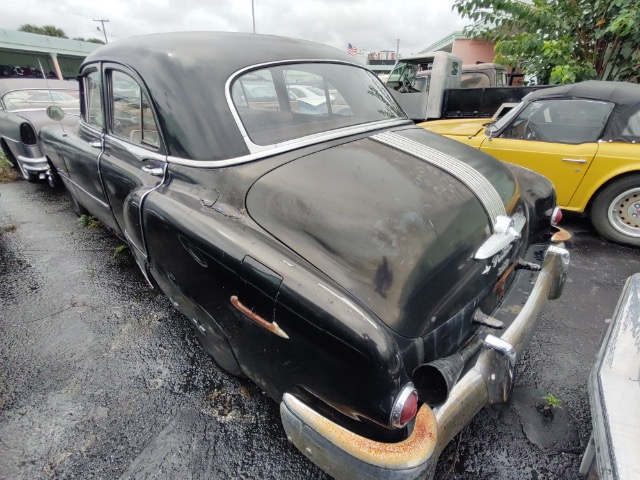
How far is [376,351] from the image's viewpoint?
→ 1.17 m

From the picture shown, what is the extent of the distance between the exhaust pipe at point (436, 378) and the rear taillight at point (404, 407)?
0.11 meters

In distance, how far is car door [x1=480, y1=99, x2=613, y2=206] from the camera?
12.2 feet

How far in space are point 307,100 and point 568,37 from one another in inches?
245

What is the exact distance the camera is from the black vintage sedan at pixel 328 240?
1284 mm

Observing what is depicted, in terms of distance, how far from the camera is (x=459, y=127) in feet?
16.4

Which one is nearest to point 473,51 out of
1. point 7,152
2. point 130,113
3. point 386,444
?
point 7,152

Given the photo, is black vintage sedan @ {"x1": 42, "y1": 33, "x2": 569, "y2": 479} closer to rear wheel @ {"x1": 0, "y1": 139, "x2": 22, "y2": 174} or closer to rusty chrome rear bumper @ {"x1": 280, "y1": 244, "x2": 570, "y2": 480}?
rusty chrome rear bumper @ {"x1": 280, "y1": 244, "x2": 570, "y2": 480}

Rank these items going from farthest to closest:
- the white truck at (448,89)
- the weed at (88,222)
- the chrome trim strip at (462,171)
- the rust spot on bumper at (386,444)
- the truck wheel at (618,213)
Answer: the white truck at (448,89) → the weed at (88,222) → the truck wheel at (618,213) → the chrome trim strip at (462,171) → the rust spot on bumper at (386,444)

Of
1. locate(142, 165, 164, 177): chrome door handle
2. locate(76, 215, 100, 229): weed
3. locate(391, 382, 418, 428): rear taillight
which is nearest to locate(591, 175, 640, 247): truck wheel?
locate(391, 382, 418, 428): rear taillight

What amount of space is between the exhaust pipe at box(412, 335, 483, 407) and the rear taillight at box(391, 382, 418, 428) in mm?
115

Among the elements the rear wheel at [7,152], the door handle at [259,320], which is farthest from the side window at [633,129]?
the rear wheel at [7,152]

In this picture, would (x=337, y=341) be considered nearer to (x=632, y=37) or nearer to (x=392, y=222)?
(x=392, y=222)

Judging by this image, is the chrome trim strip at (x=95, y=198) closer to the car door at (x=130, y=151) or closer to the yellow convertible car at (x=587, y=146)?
the car door at (x=130, y=151)

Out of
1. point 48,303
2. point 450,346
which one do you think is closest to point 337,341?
point 450,346
